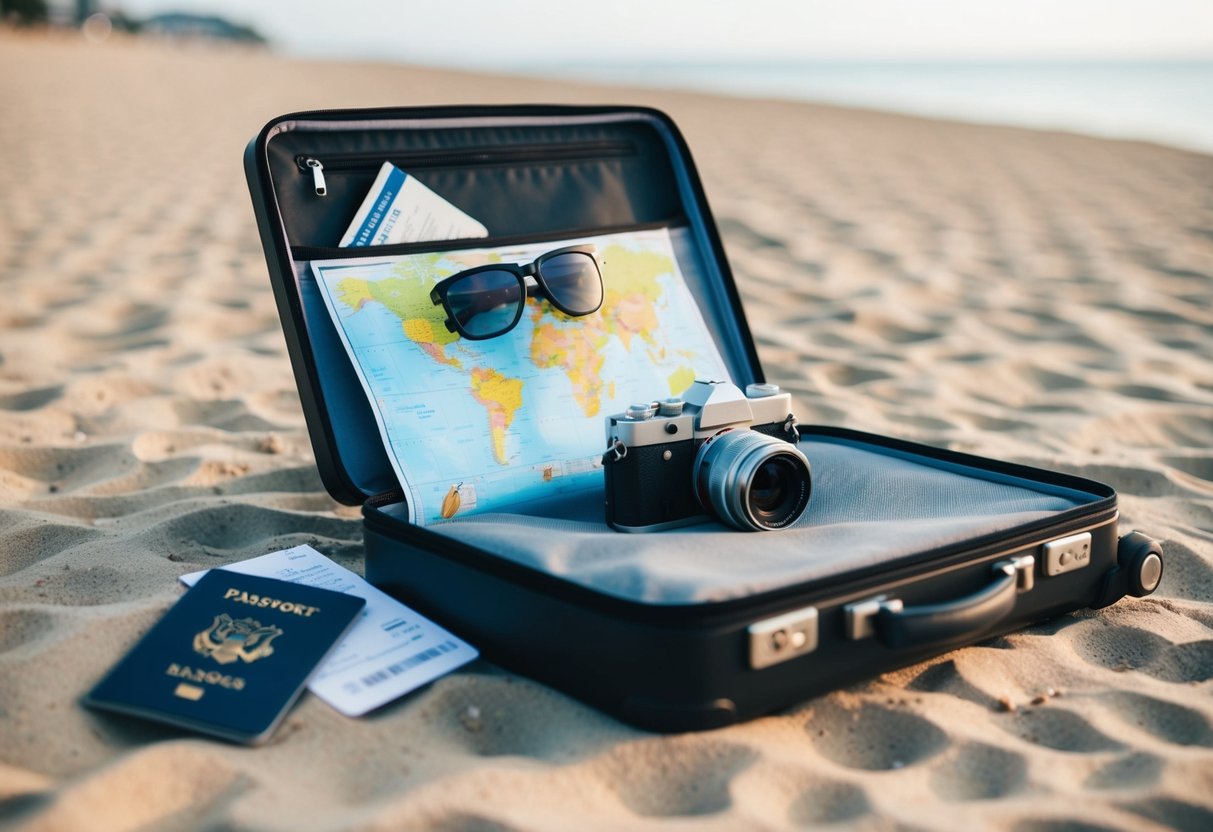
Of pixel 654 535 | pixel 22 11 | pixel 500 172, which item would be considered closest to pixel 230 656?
pixel 654 535

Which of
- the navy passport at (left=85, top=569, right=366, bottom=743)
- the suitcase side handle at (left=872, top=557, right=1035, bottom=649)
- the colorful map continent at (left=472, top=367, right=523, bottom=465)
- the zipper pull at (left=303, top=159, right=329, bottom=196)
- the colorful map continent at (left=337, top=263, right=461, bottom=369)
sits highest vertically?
the zipper pull at (left=303, top=159, right=329, bottom=196)

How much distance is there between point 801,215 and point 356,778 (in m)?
4.87

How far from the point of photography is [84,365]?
2.96m

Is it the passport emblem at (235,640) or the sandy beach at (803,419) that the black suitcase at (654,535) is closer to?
the sandy beach at (803,419)

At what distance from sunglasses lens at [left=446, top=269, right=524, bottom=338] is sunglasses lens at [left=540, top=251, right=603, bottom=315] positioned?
0.26ft

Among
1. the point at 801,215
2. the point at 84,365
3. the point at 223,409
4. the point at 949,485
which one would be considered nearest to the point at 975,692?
the point at 949,485

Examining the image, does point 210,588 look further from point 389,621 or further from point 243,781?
point 243,781

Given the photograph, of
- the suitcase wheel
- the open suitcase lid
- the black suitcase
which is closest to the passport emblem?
the black suitcase

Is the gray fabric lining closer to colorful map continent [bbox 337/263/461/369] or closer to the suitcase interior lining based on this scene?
colorful map continent [bbox 337/263/461/369]

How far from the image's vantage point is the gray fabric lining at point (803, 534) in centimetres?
135

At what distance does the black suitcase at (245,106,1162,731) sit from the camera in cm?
130

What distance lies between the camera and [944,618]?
4.51 ft

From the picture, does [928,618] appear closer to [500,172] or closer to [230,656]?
[230,656]

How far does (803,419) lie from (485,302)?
1158 millimetres
